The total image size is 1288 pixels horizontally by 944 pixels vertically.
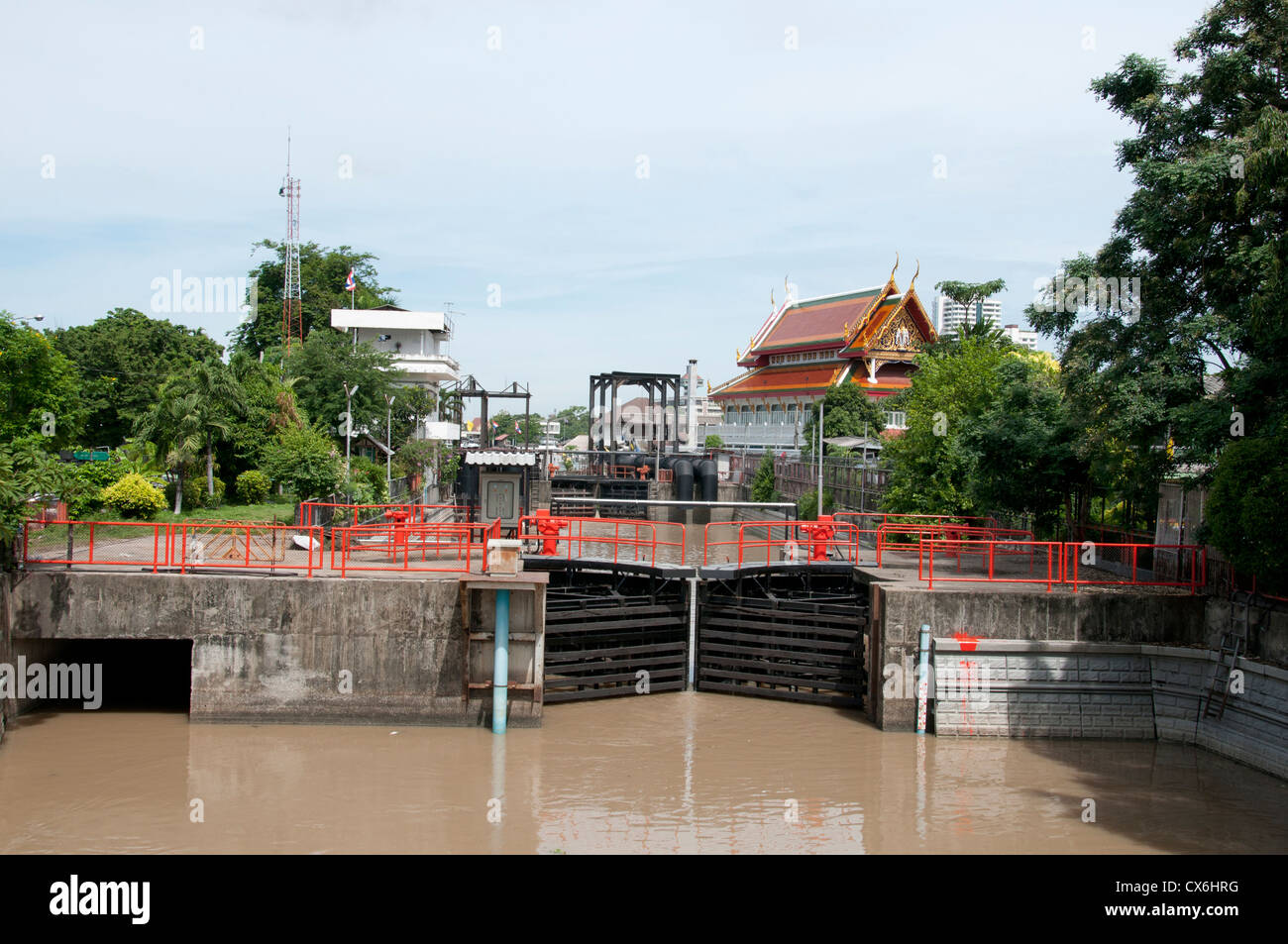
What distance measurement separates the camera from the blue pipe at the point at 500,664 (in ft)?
51.4

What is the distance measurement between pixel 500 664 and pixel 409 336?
155 feet

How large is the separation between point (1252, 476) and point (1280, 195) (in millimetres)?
4652

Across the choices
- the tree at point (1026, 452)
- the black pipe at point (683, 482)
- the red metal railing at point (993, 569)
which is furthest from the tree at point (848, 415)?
the red metal railing at point (993, 569)

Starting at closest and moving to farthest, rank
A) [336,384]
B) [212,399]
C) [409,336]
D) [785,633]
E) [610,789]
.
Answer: [610,789] < [785,633] < [212,399] < [336,384] < [409,336]

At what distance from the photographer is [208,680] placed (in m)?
15.7

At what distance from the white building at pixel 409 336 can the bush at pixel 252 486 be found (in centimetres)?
2439

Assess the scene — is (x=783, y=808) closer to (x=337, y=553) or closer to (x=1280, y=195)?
(x=337, y=553)

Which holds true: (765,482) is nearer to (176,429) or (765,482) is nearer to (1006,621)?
(176,429)

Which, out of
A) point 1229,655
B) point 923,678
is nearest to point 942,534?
point 923,678

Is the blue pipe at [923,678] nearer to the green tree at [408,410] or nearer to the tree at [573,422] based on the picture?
the green tree at [408,410]

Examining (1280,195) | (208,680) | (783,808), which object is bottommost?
(783,808)

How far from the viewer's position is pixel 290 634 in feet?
51.8

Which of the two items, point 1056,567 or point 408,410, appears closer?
point 1056,567
